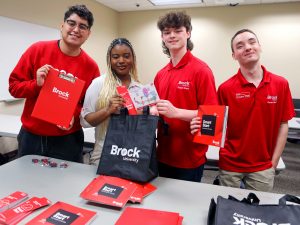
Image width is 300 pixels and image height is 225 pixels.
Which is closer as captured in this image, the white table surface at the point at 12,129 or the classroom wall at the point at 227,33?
the white table surface at the point at 12,129

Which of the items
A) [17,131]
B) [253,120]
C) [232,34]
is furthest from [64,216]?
[232,34]

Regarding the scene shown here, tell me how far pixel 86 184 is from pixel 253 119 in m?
1.07

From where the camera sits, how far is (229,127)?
5.55 feet

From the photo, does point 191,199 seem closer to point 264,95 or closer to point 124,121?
point 124,121

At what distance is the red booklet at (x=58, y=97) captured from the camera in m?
1.53

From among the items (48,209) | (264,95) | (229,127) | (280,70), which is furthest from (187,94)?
(280,70)

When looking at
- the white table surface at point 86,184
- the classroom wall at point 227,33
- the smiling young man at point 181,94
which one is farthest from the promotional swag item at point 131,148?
the classroom wall at point 227,33

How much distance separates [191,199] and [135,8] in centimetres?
597

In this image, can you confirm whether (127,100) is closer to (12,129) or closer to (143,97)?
(143,97)

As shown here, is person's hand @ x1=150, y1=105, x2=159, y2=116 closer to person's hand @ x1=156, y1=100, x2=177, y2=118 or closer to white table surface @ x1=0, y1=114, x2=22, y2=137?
person's hand @ x1=156, y1=100, x2=177, y2=118

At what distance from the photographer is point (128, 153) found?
4.30 ft

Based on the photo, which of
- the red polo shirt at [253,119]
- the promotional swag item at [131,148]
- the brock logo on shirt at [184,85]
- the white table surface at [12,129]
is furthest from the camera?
the white table surface at [12,129]

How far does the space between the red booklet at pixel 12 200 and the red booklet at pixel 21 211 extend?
3cm

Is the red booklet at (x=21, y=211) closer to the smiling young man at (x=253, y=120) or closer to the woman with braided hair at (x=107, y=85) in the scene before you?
the woman with braided hair at (x=107, y=85)
